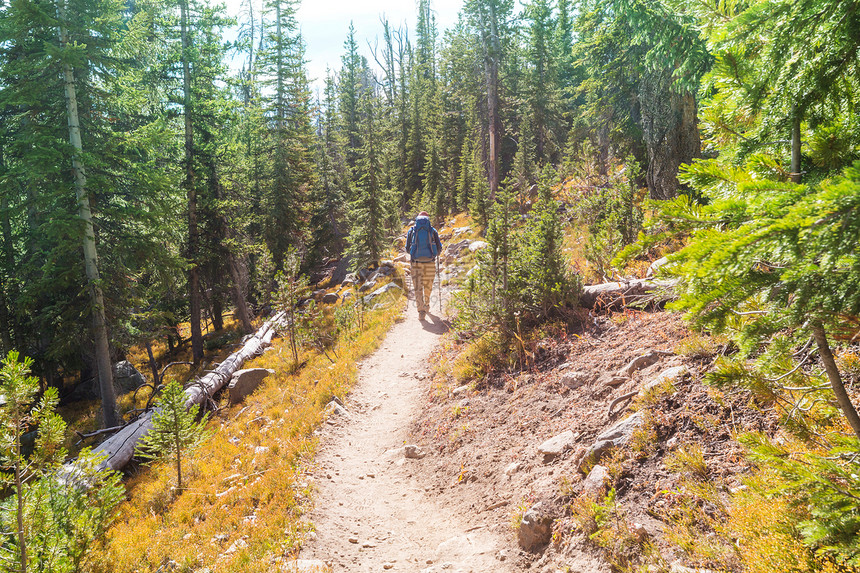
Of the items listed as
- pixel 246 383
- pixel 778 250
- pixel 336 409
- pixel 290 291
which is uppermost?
pixel 778 250

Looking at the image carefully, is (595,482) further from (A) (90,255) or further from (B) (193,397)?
(A) (90,255)

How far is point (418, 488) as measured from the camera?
592cm

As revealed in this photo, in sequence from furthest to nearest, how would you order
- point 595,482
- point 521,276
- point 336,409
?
point 336,409 < point 521,276 < point 595,482

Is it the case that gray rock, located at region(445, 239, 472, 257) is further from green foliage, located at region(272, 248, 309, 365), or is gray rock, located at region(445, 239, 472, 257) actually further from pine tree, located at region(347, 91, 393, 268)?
green foliage, located at region(272, 248, 309, 365)

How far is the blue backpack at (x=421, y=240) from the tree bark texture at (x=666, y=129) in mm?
6436

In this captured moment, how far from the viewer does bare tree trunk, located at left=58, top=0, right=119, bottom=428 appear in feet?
38.1

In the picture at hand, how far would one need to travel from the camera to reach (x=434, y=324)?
13570 mm

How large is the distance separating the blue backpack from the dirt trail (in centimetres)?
437

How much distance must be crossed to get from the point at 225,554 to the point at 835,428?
232 inches

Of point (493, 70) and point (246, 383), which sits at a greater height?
point (493, 70)

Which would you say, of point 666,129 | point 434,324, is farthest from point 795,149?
point 434,324

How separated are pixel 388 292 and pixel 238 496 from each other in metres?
11.9

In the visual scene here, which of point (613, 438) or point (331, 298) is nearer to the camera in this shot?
point (613, 438)

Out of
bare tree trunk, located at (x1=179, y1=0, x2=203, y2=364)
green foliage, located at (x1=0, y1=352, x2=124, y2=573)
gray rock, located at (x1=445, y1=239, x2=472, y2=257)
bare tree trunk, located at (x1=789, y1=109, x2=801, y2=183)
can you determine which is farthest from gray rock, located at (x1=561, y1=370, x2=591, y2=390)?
gray rock, located at (x1=445, y1=239, x2=472, y2=257)
